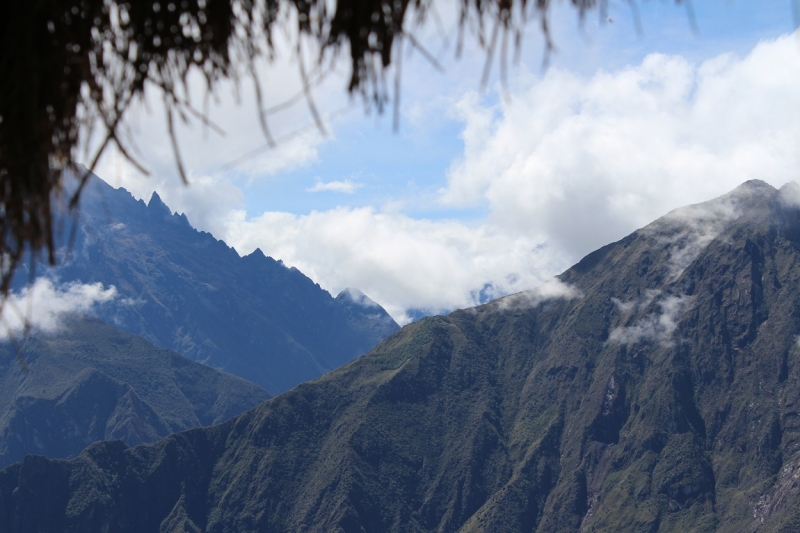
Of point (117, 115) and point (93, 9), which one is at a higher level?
point (93, 9)

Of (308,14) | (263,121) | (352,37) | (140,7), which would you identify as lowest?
(263,121)

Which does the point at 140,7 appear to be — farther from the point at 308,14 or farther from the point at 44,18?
the point at 308,14

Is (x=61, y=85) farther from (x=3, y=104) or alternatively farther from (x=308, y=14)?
(x=308, y=14)

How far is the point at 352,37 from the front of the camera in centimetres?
434

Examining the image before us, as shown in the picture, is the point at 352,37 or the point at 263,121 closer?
the point at 263,121

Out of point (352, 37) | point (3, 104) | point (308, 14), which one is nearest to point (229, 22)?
point (308, 14)

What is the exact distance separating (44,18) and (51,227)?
3.35 feet

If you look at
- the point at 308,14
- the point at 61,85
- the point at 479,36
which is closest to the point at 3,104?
the point at 61,85

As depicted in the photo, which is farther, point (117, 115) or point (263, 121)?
point (117, 115)

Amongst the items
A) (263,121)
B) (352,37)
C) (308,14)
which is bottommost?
(263,121)

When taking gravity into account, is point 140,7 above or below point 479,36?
above

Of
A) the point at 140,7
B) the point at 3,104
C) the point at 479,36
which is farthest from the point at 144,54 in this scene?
the point at 479,36

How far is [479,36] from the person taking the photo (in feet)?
15.0

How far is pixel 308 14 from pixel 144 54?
873mm
